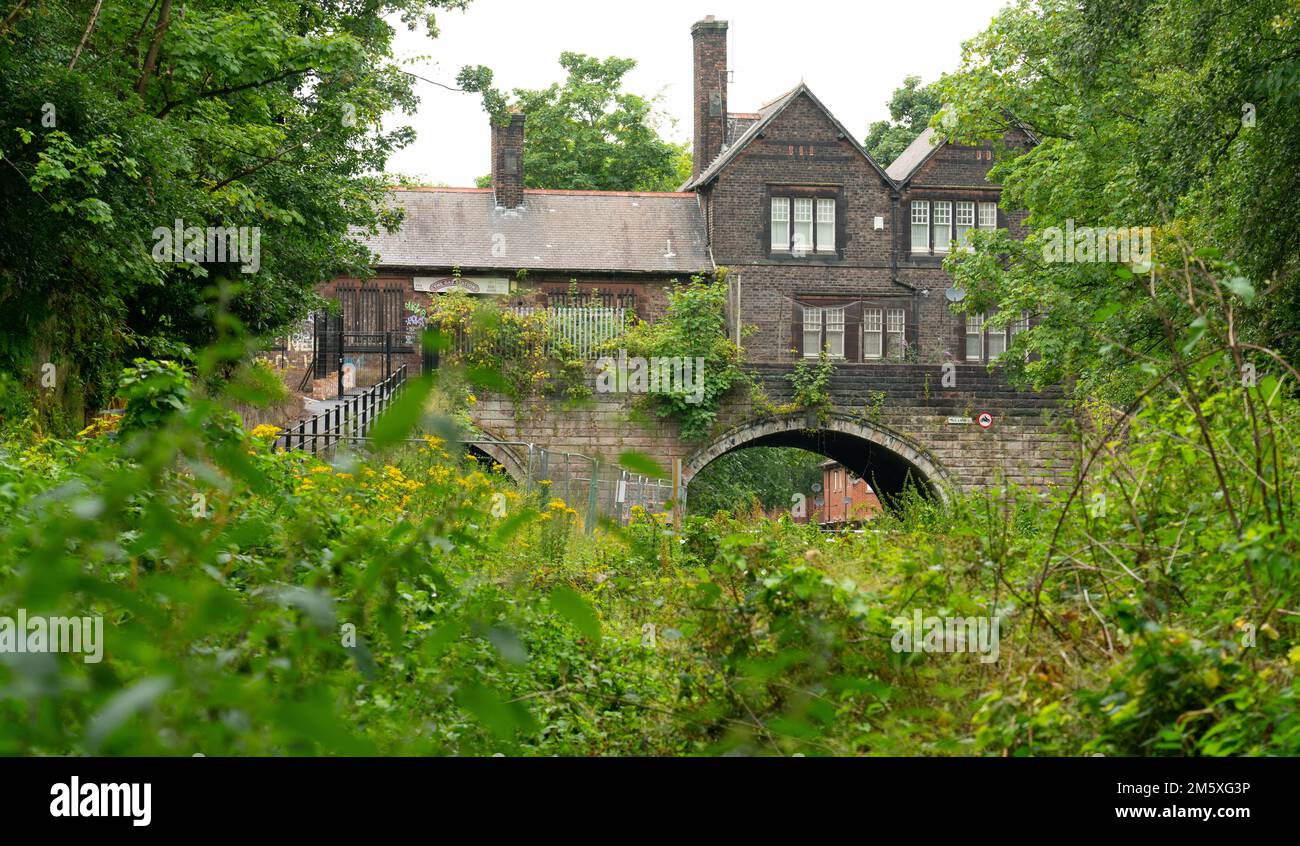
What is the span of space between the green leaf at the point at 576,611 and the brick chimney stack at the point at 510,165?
3299 centimetres

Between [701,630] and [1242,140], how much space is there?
11.6m

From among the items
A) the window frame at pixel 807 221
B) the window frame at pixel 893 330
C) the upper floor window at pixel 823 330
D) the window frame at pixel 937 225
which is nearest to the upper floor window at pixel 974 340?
the window frame at pixel 893 330

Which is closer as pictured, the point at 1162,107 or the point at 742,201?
the point at 1162,107

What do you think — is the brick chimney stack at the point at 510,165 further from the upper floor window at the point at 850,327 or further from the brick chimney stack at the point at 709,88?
the upper floor window at the point at 850,327

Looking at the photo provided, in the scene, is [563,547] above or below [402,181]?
below

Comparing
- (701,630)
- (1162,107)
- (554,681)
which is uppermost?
(1162,107)

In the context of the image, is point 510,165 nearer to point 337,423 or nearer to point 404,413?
point 337,423

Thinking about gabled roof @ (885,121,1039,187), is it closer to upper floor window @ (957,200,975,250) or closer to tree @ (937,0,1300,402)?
upper floor window @ (957,200,975,250)

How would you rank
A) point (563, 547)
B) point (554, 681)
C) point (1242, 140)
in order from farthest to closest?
1. point (1242, 140)
2. point (563, 547)
3. point (554, 681)

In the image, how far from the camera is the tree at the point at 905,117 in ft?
171

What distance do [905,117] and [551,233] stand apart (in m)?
24.5

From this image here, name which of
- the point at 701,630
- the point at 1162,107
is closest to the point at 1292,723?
the point at 701,630
